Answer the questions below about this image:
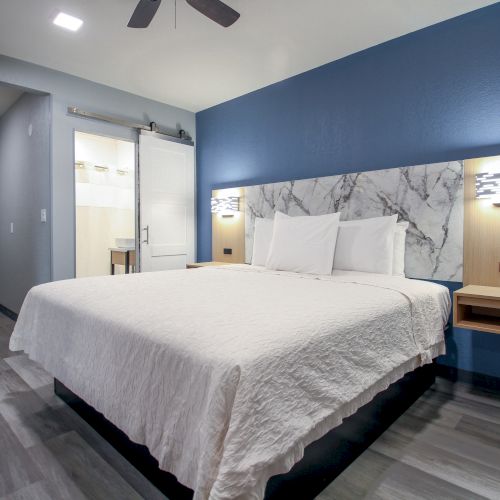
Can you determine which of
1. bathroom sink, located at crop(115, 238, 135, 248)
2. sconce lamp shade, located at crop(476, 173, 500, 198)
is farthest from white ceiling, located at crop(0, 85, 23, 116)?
sconce lamp shade, located at crop(476, 173, 500, 198)

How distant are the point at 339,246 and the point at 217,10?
1.83 meters

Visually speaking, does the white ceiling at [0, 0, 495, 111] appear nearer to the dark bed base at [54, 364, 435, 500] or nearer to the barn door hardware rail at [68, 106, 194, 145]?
the barn door hardware rail at [68, 106, 194, 145]

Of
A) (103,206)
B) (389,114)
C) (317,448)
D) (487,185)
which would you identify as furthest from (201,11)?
(103,206)

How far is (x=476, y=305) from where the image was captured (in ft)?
7.00

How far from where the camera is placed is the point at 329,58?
10.6 feet

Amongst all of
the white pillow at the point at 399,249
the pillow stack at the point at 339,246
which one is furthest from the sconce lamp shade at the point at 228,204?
the white pillow at the point at 399,249

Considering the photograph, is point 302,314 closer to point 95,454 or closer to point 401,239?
point 95,454

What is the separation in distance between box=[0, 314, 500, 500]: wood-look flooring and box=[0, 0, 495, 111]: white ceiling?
8.72 ft

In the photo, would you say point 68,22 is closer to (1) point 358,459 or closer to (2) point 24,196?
(2) point 24,196

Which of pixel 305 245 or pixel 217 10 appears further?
pixel 305 245

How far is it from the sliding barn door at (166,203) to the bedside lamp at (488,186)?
3.33 meters

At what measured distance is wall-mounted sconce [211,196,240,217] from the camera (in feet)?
13.4

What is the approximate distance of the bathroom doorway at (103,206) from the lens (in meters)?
5.13

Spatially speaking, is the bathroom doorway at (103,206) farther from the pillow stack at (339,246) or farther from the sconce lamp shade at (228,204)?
the pillow stack at (339,246)
